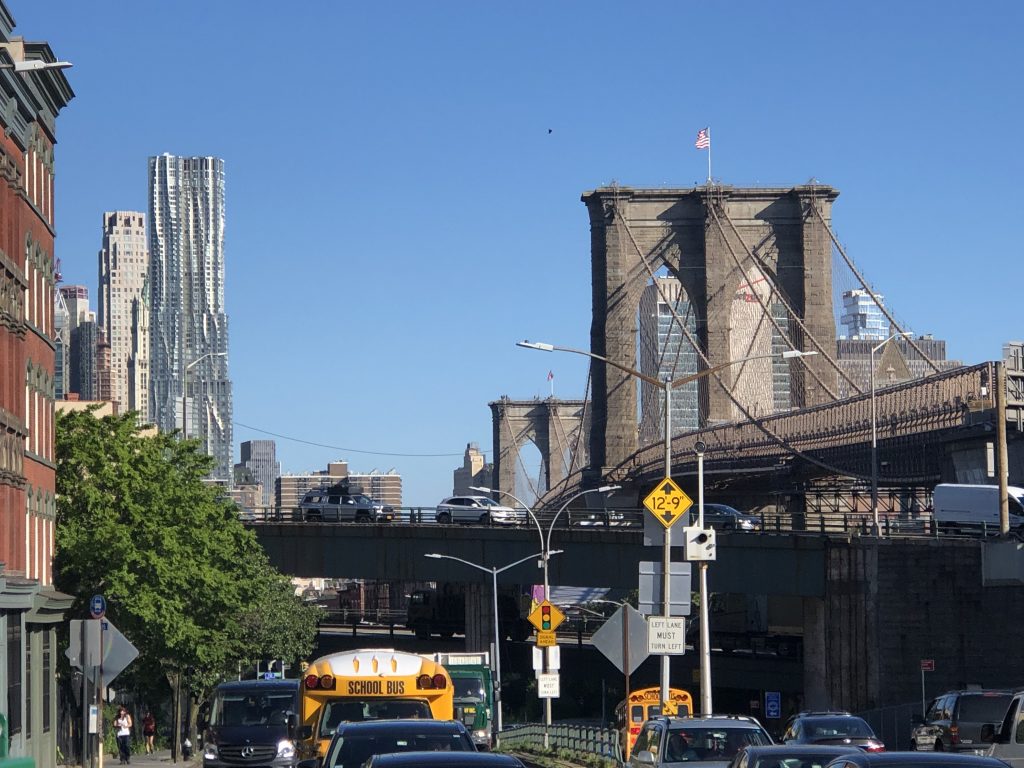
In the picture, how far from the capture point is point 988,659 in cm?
6166

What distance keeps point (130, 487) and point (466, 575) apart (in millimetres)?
29609

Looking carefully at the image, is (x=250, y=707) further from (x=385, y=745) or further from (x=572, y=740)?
(x=385, y=745)

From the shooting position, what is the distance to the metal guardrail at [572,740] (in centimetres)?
4009

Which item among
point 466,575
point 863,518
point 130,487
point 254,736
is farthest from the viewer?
point 466,575

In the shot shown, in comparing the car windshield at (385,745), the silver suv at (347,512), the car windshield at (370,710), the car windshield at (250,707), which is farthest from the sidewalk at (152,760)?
the car windshield at (385,745)

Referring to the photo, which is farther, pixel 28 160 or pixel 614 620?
pixel 28 160

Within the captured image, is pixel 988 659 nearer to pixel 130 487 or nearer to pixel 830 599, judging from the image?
pixel 830 599

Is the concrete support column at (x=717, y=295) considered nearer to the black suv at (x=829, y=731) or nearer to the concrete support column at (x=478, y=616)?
the concrete support column at (x=478, y=616)

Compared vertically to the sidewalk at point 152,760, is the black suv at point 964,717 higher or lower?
higher

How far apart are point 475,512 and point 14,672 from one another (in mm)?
48380

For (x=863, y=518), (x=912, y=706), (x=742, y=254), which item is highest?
(x=742, y=254)

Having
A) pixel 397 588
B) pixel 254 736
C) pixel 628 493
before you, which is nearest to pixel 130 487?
pixel 254 736

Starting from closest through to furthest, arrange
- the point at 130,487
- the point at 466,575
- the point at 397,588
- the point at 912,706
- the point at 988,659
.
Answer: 1. the point at 130,487
2. the point at 912,706
3. the point at 988,659
4. the point at 466,575
5. the point at 397,588

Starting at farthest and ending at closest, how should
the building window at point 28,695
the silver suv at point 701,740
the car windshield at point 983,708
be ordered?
the building window at point 28,695 → the car windshield at point 983,708 → the silver suv at point 701,740
